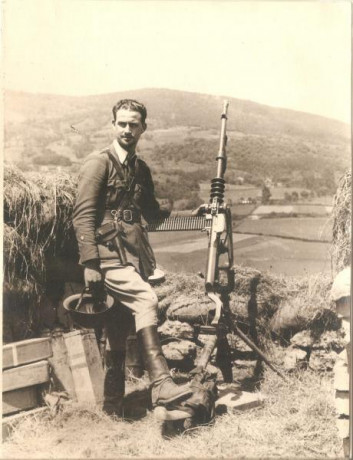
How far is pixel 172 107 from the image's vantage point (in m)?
4.90

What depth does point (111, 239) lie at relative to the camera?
3865 mm

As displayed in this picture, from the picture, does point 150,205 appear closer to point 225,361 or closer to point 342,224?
point 225,361

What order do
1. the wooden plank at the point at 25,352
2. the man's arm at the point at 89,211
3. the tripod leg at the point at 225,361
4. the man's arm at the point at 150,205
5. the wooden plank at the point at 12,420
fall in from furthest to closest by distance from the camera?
the tripod leg at the point at 225,361, the man's arm at the point at 150,205, the man's arm at the point at 89,211, the wooden plank at the point at 25,352, the wooden plank at the point at 12,420

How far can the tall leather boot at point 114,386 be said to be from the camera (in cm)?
392

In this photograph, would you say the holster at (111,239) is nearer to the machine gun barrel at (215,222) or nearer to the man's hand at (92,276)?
the man's hand at (92,276)

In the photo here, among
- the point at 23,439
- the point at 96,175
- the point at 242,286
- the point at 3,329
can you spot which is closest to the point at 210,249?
the point at 242,286

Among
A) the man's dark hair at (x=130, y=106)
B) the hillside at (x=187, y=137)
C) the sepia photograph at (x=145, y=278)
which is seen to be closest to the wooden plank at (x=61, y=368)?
the sepia photograph at (x=145, y=278)

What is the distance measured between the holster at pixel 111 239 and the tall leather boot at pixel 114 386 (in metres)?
0.84

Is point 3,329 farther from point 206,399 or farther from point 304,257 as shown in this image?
point 304,257

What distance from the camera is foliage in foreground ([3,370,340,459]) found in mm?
3459

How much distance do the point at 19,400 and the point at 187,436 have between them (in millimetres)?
1275

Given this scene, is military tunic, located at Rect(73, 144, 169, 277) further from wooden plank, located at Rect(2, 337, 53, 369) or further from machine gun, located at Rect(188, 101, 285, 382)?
wooden plank, located at Rect(2, 337, 53, 369)

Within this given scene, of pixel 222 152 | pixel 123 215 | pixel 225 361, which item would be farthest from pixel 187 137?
pixel 225 361

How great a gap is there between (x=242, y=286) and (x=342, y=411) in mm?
1534
